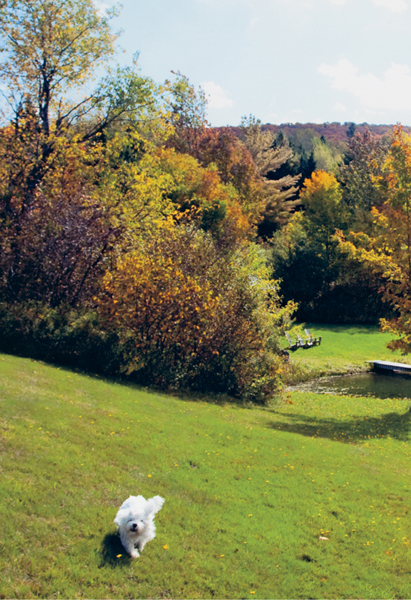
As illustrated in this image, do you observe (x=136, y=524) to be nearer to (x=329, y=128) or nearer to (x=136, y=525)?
(x=136, y=525)

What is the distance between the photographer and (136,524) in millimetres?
6715

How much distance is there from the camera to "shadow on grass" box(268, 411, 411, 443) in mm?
17461

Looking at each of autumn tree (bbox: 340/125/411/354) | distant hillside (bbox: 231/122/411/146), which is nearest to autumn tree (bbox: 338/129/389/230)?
autumn tree (bbox: 340/125/411/354)

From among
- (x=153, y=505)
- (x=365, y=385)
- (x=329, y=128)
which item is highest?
(x=329, y=128)

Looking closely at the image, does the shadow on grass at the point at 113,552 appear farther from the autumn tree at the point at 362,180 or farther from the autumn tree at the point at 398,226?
the autumn tree at the point at 362,180

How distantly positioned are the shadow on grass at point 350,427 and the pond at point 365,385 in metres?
8.54

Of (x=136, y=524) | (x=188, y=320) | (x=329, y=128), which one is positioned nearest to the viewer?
(x=136, y=524)

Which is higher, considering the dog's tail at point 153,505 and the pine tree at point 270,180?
the pine tree at point 270,180

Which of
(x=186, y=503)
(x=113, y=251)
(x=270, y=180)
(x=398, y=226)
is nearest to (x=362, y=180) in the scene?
(x=270, y=180)

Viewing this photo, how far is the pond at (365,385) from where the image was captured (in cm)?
3027

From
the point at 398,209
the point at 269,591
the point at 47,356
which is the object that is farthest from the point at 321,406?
the point at 269,591

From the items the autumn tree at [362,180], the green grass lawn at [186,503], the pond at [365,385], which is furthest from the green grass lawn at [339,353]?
the green grass lawn at [186,503]

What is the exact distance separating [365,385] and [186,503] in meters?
26.2

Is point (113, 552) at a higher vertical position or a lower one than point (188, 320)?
lower
